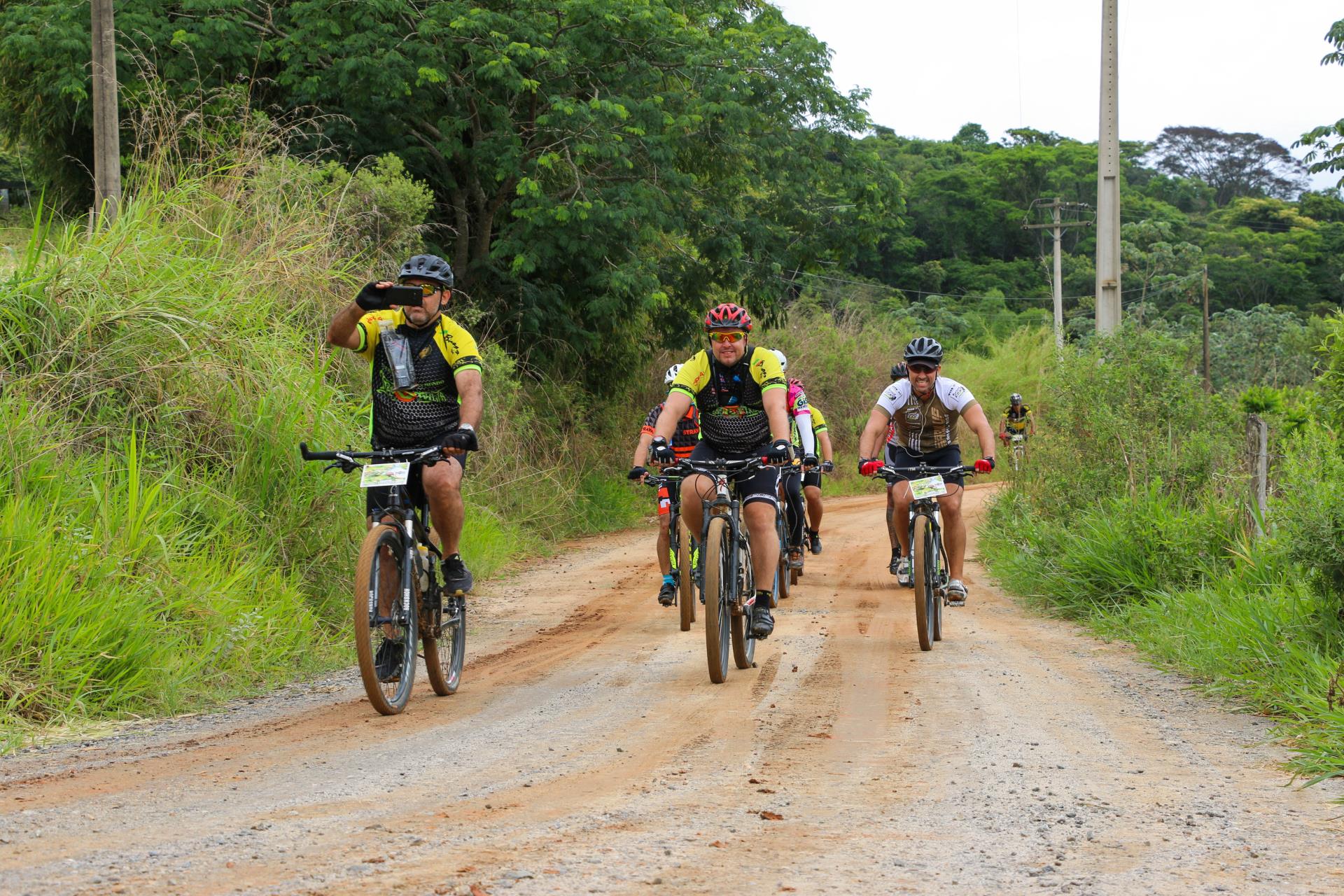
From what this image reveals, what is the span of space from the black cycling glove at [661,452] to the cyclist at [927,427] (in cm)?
182

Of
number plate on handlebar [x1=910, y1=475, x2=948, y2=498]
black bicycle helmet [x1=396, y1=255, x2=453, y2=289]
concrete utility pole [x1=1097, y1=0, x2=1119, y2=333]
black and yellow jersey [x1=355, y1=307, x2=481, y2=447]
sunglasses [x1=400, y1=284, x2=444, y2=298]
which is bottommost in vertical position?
number plate on handlebar [x1=910, y1=475, x2=948, y2=498]

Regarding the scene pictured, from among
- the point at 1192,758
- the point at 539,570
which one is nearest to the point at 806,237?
the point at 539,570

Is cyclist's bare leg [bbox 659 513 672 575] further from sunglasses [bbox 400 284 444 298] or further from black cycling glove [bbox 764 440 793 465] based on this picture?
→ sunglasses [bbox 400 284 444 298]

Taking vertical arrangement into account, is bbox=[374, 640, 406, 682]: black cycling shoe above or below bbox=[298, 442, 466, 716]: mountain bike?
below

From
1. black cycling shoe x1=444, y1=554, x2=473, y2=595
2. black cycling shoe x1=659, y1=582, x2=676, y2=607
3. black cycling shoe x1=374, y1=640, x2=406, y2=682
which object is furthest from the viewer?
black cycling shoe x1=659, y1=582, x2=676, y2=607

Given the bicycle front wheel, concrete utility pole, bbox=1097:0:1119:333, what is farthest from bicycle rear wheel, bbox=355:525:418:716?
concrete utility pole, bbox=1097:0:1119:333

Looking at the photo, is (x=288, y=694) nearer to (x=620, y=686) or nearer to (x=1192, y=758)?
(x=620, y=686)

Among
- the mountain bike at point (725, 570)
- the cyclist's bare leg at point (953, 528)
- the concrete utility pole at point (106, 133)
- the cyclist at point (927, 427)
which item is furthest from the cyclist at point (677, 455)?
the concrete utility pole at point (106, 133)

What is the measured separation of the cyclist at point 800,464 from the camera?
11.7 meters

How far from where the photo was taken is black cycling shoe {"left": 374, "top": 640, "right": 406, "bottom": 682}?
6.85m

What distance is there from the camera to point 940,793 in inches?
200

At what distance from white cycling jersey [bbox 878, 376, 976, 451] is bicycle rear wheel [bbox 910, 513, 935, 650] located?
1.19 metres

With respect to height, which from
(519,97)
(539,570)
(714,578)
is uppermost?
(519,97)

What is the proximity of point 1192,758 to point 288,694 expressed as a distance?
4760 millimetres
